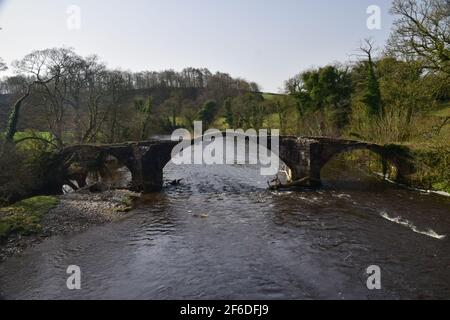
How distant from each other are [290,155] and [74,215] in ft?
63.5

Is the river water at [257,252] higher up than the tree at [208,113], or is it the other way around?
the tree at [208,113]

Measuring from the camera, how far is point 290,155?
33.4m

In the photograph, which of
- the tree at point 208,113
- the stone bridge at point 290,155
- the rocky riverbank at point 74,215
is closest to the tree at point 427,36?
the stone bridge at point 290,155

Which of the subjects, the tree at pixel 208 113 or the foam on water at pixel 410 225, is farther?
the tree at pixel 208 113

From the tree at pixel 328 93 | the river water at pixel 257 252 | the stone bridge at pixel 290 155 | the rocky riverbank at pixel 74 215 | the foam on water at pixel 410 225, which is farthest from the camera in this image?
the tree at pixel 328 93

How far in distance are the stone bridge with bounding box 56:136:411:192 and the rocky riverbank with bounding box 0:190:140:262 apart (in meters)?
2.49

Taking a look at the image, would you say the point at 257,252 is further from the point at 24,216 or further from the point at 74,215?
the point at 24,216

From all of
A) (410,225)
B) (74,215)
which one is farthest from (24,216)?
(410,225)

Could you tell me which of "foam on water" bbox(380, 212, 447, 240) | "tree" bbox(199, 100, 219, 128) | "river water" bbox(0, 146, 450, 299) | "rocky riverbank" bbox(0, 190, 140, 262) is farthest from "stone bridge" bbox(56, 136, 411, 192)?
"tree" bbox(199, 100, 219, 128)

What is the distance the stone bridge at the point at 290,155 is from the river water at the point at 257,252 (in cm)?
455

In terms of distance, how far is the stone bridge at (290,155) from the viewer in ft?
106

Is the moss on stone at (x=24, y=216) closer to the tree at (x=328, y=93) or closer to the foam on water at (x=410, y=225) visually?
the foam on water at (x=410, y=225)

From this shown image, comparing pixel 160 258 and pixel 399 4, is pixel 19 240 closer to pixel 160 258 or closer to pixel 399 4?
pixel 160 258
